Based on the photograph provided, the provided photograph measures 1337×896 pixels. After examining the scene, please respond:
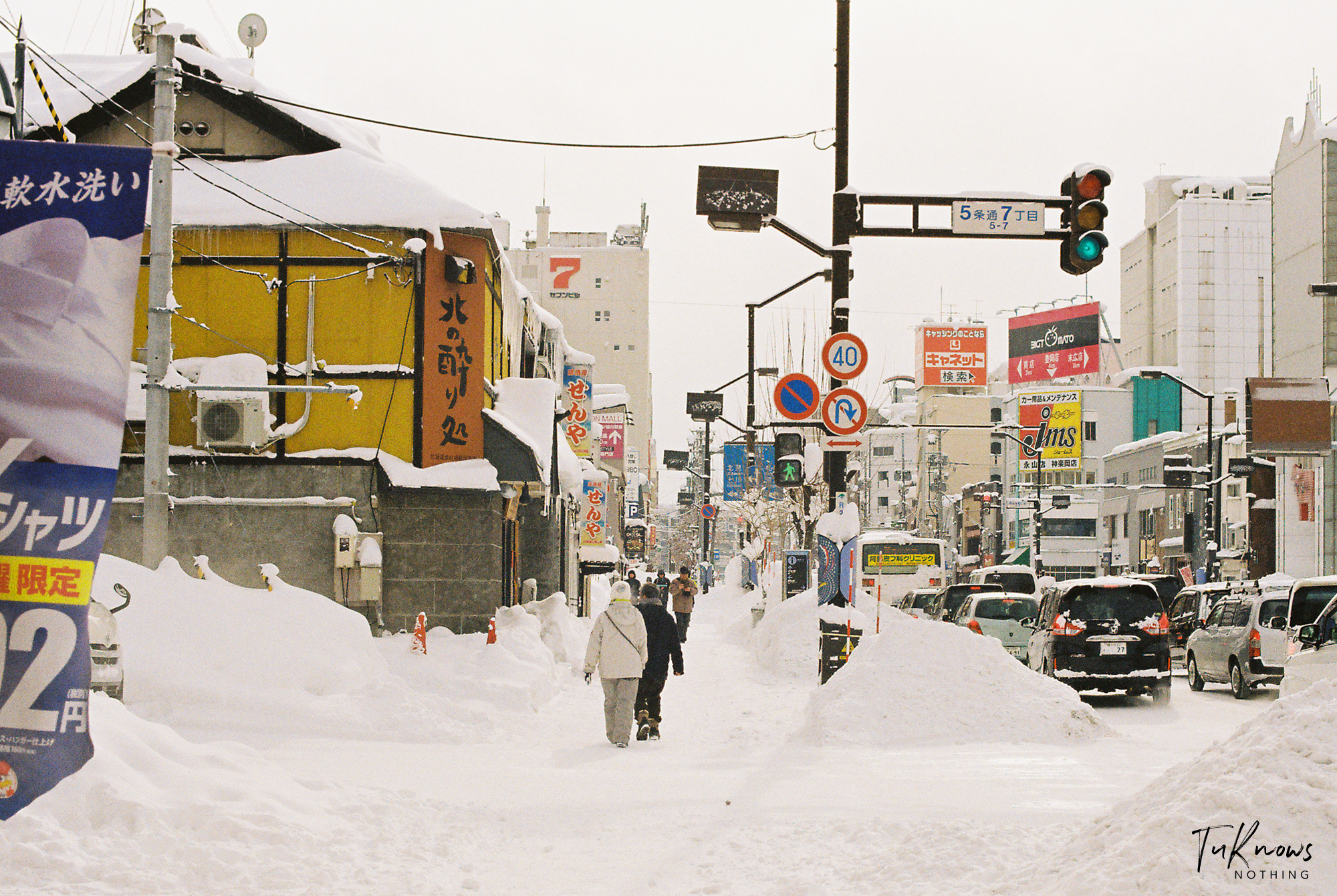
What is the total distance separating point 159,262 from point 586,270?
9870 centimetres

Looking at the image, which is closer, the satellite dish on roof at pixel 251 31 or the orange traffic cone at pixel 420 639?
the orange traffic cone at pixel 420 639

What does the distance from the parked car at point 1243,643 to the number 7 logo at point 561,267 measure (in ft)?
304

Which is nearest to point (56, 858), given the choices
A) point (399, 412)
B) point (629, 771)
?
point (629, 771)

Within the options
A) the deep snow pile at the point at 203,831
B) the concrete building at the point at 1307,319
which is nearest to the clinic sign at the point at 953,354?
the concrete building at the point at 1307,319

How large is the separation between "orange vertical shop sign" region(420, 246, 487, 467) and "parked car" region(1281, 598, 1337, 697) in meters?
11.8

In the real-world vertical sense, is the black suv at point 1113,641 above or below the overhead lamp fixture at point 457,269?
below

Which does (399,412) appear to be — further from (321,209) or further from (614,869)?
(614,869)

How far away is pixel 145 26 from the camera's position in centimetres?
2267

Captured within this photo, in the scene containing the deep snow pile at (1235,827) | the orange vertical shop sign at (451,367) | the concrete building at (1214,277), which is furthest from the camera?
the concrete building at (1214,277)

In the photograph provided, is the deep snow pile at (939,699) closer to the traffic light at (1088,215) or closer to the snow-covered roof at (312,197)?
the traffic light at (1088,215)

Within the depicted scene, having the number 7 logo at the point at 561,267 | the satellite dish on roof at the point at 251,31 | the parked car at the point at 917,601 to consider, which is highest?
the number 7 logo at the point at 561,267

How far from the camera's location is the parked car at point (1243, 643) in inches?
756

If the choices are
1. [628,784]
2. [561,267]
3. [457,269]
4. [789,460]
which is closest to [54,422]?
[628,784]

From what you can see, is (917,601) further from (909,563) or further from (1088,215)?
(1088,215)
